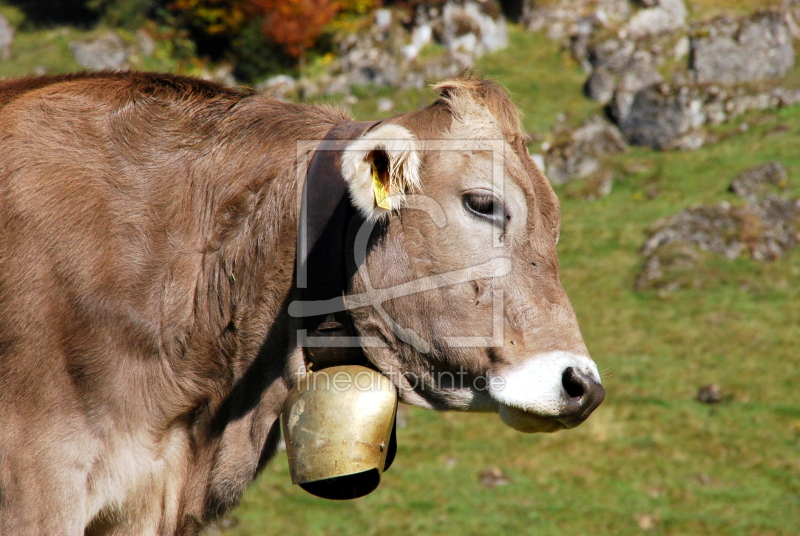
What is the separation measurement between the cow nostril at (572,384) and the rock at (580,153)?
610 inches

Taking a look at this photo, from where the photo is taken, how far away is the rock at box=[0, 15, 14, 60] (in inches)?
1047

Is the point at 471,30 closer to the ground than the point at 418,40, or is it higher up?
higher up

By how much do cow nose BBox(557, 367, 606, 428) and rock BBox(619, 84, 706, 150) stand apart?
54.5 feet

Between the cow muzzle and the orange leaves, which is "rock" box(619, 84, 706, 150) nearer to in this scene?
the orange leaves

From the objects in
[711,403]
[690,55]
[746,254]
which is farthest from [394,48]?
[711,403]

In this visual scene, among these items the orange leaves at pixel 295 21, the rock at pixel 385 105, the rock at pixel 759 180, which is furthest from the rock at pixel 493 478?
the orange leaves at pixel 295 21

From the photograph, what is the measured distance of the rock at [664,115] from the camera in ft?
59.4

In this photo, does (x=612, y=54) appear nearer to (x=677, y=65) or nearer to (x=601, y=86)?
(x=601, y=86)

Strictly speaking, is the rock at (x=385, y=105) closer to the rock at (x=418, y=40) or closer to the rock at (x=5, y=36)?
the rock at (x=418, y=40)

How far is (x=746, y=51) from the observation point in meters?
19.4

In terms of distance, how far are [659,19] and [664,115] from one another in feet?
19.3

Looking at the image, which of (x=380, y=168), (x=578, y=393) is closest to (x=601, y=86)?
(x=380, y=168)

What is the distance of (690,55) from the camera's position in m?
20.4

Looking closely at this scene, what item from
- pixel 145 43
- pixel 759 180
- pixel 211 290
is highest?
pixel 211 290
